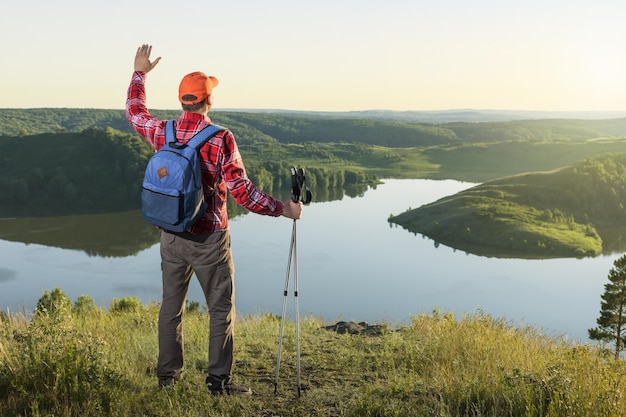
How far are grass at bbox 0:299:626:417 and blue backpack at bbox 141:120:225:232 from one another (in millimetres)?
1384

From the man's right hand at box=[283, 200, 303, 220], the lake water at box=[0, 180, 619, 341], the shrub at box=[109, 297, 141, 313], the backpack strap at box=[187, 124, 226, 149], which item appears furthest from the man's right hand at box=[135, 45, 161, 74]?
the lake water at box=[0, 180, 619, 341]

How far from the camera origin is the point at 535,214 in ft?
328

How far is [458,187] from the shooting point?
510 ft

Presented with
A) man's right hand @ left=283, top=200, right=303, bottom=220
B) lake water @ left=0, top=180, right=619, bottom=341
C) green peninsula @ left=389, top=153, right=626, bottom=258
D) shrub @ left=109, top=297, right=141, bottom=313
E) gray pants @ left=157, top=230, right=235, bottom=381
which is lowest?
lake water @ left=0, top=180, right=619, bottom=341

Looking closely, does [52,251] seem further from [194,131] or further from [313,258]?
[194,131]

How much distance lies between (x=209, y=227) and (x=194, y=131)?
2.44 feet

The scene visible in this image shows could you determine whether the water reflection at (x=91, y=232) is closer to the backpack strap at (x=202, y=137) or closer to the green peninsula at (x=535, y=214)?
the green peninsula at (x=535, y=214)

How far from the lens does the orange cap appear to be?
4438 millimetres

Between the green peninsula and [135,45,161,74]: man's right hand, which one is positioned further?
the green peninsula

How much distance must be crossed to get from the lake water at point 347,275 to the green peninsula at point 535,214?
4201mm

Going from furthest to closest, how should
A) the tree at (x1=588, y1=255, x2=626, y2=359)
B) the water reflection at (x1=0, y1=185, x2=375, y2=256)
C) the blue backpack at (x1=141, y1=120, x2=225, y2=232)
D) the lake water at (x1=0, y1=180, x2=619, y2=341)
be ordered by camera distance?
the water reflection at (x1=0, y1=185, x2=375, y2=256) → the lake water at (x1=0, y1=180, x2=619, y2=341) → the tree at (x1=588, y1=255, x2=626, y2=359) → the blue backpack at (x1=141, y1=120, x2=225, y2=232)

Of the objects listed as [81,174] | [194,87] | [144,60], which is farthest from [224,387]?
[81,174]

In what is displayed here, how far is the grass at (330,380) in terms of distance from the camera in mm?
4332

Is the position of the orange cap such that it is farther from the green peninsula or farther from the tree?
the green peninsula
